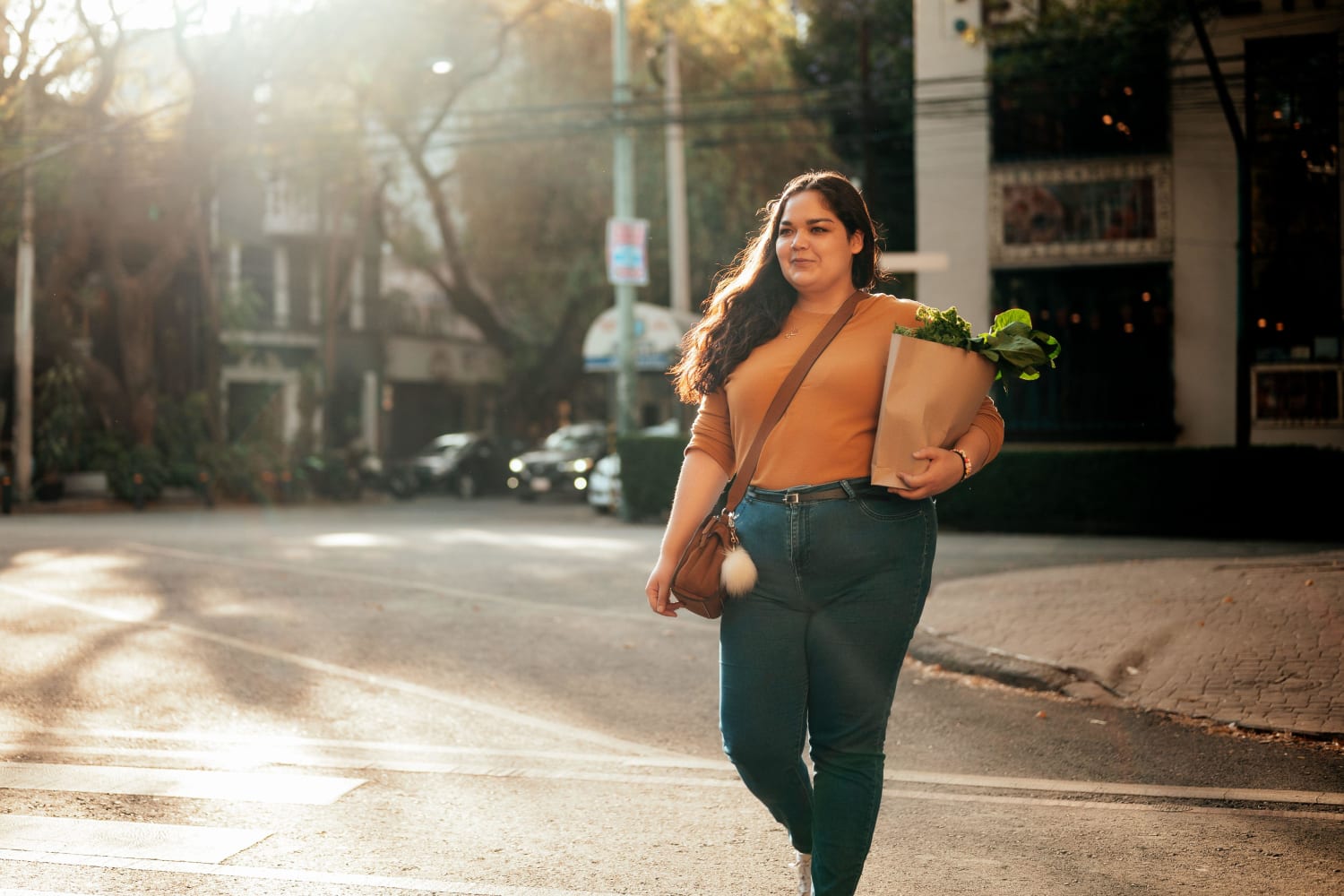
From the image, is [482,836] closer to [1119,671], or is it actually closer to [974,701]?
[974,701]

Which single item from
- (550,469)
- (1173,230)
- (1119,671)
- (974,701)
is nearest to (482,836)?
(974,701)

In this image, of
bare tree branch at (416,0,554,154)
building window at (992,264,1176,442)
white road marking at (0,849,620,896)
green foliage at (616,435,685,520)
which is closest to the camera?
white road marking at (0,849,620,896)

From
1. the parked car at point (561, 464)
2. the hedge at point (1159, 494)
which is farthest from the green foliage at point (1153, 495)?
the parked car at point (561, 464)

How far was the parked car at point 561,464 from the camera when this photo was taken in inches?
1235

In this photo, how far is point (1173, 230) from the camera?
20.9 m

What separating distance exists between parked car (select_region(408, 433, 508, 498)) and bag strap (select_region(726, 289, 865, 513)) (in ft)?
102

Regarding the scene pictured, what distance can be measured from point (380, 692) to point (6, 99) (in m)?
19.8

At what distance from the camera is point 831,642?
343cm

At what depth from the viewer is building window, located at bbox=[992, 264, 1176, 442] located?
21.2 meters

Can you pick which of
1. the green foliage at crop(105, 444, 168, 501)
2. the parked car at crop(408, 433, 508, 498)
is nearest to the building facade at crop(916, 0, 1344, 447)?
the green foliage at crop(105, 444, 168, 501)

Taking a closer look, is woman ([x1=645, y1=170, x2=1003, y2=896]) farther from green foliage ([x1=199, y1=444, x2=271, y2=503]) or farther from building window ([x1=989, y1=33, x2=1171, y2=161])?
green foliage ([x1=199, y1=444, x2=271, y2=503])

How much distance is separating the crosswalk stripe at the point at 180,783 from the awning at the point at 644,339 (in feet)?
70.0

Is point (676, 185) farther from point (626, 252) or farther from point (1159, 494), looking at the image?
point (1159, 494)

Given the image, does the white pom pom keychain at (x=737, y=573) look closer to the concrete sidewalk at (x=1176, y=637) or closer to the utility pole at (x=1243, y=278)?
the concrete sidewalk at (x=1176, y=637)
